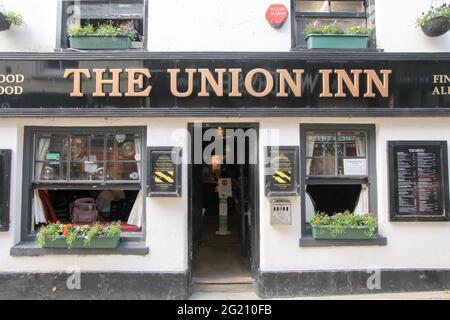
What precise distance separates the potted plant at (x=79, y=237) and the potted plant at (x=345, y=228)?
9.92 ft

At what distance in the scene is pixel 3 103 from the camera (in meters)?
5.51

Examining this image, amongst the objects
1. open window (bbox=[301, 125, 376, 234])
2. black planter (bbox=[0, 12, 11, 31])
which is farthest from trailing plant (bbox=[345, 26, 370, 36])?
black planter (bbox=[0, 12, 11, 31])

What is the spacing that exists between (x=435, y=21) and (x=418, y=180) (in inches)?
94.9

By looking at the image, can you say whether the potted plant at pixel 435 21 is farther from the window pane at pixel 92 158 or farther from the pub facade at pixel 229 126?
the window pane at pixel 92 158

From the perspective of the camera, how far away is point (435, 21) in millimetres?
5527

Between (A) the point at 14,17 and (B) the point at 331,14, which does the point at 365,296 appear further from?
(A) the point at 14,17

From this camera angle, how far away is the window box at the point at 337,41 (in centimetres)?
576

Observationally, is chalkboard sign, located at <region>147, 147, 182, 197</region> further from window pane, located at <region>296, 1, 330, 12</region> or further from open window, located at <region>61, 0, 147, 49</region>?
window pane, located at <region>296, 1, 330, 12</region>

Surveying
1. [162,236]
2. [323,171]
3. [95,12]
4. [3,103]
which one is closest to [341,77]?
[323,171]

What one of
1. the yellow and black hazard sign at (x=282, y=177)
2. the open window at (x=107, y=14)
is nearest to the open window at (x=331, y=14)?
the yellow and black hazard sign at (x=282, y=177)

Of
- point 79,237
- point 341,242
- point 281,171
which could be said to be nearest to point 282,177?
point 281,171

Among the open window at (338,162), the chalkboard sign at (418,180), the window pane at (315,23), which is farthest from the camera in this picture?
the window pane at (315,23)

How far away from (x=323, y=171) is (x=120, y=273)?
11.5ft

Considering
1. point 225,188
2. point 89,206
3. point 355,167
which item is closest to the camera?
point 355,167
